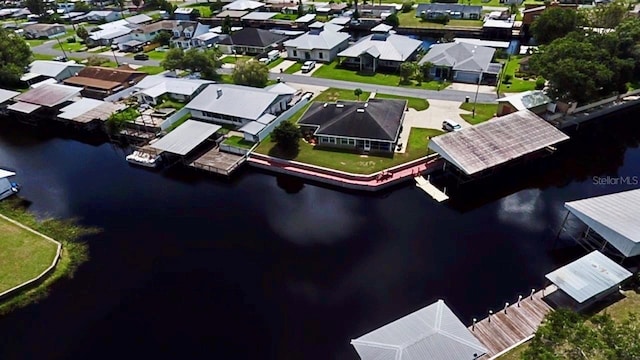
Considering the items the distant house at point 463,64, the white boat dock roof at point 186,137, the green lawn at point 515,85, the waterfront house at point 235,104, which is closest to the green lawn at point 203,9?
the waterfront house at point 235,104

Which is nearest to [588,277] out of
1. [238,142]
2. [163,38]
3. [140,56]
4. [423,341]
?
[423,341]

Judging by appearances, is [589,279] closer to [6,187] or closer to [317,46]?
[6,187]

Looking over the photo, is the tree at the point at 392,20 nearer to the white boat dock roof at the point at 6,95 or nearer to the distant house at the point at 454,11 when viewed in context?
the distant house at the point at 454,11

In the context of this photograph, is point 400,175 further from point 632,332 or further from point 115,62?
point 115,62

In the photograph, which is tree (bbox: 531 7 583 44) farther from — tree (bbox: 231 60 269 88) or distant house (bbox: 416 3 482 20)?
tree (bbox: 231 60 269 88)

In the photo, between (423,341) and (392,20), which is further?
(392,20)

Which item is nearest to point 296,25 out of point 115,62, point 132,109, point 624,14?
point 115,62
